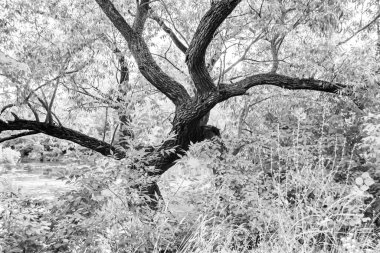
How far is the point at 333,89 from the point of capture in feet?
18.0

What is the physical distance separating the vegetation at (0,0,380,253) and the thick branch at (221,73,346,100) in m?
0.02

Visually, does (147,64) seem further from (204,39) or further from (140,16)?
(204,39)

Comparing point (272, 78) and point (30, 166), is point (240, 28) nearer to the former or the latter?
point (272, 78)

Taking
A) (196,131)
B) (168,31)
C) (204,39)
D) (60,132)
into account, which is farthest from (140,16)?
(60,132)

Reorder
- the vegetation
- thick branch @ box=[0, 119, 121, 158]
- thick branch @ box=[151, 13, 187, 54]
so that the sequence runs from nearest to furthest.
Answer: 1. the vegetation
2. thick branch @ box=[0, 119, 121, 158]
3. thick branch @ box=[151, 13, 187, 54]

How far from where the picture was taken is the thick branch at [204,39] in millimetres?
4504

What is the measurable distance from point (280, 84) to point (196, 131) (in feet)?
4.39

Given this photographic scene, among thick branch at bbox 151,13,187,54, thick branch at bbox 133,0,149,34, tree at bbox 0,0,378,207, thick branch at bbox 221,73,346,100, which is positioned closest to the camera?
tree at bbox 0,0,378,207

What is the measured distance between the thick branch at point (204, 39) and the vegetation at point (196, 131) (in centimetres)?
2

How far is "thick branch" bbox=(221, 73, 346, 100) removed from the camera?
17.9 feet

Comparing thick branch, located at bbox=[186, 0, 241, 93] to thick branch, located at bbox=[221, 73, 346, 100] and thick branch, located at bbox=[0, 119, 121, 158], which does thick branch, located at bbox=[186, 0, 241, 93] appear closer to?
thick branch, located at bbox=[221, 73, 346, 100]

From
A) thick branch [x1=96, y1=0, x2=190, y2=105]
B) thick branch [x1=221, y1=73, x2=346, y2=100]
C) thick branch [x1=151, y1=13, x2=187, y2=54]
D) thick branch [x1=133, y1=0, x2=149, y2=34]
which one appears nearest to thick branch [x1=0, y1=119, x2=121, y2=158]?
thick branch [x1=96, y1=0, x2=190, y2=105]

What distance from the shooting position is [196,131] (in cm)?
578

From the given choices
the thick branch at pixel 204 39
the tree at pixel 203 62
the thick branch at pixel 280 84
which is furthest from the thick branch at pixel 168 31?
the thick branch at pixel 280 84
